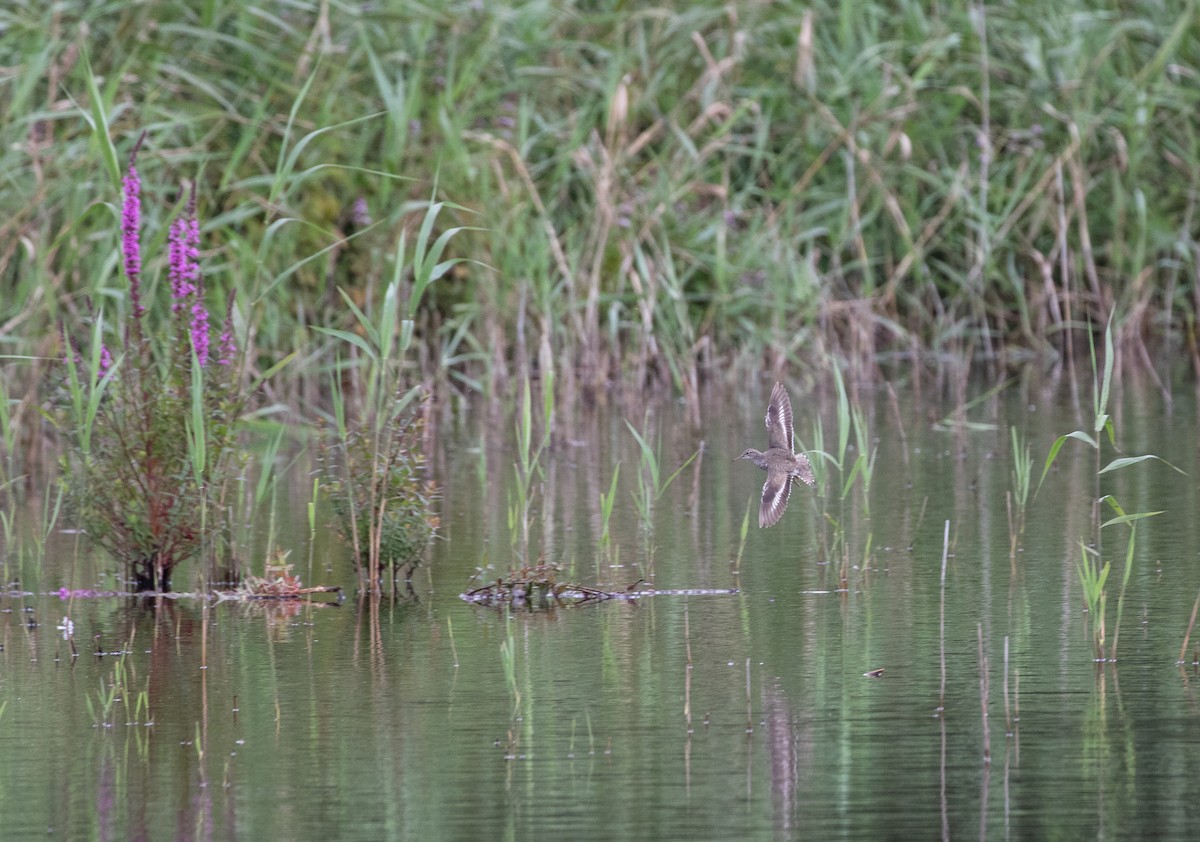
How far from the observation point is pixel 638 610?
516cm

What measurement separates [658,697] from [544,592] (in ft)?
4.13

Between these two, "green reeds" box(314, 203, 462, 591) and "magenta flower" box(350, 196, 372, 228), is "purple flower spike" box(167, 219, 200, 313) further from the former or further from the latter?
"magenta flower" box(350, 196, 372, 228)

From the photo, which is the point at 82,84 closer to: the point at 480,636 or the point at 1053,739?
the point at 480,636

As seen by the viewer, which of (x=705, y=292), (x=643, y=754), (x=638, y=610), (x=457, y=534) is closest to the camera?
(x=643, y=754)

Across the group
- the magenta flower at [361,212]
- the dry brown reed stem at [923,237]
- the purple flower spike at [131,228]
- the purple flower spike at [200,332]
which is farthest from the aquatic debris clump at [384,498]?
the dry brown reed stem at [923,237]

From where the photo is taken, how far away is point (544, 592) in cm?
539

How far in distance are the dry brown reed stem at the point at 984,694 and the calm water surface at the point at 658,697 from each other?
0.01m

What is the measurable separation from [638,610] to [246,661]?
42.0 inches

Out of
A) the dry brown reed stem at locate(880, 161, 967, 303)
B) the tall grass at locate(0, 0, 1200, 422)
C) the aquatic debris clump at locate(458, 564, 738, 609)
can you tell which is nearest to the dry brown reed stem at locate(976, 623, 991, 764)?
the aquatic debris clump at locate(458, 564, 738, 609)

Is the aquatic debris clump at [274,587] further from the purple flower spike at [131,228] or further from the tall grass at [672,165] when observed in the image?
the tall grass at [672,165]

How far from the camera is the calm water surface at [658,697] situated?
3.36m

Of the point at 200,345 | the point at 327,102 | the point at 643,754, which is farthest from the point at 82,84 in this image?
the point at 643,754

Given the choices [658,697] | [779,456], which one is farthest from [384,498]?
[658,697]

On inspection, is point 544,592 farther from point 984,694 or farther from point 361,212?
point 361,212
